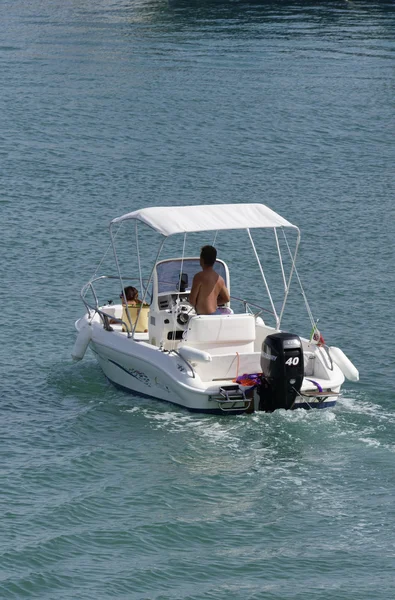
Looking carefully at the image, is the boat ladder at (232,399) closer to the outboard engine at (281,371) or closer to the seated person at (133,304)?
the outboard engine at (281,371)

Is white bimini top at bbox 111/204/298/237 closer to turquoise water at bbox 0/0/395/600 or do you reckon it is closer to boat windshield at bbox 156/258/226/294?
boat windshield at bbox 156/258/226/294

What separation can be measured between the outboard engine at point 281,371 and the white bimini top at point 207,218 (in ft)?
7.05

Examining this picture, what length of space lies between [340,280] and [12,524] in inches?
532

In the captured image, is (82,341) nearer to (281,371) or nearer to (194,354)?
(194,354)

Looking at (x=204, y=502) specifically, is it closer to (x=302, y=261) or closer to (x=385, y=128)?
(x=302, y=261)

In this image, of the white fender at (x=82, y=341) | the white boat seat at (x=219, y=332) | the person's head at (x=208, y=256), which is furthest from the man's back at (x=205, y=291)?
the white fender at (x=82, y=341)

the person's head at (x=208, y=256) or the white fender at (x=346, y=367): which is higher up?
the person's head at (x=208, y=256)

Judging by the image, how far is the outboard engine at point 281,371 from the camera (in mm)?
16359

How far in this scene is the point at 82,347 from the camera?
19156 millimetres

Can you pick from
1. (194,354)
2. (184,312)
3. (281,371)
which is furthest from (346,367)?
(184,312)

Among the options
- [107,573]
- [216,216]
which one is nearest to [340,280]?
[216,216]

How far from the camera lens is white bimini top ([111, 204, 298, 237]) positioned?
1777 centimetres

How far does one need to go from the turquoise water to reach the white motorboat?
349 mm

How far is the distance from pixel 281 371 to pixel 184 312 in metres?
2.42
